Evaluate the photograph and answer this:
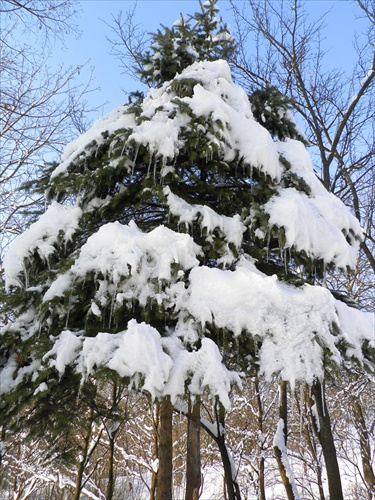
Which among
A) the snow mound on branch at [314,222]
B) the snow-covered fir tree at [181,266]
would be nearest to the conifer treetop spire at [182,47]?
the snow-covered fir tree at [181,266]

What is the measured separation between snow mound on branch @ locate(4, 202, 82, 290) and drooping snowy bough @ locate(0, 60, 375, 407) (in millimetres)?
14

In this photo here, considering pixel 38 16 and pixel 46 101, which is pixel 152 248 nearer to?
pixel 38 16

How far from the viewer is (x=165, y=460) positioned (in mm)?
4184

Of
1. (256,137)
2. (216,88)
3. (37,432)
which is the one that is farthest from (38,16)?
(37,432)

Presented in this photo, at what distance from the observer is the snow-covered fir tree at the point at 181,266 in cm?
298

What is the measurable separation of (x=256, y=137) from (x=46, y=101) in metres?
4.50

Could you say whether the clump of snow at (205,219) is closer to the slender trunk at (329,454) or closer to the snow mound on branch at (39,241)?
the snow mound on branch at (39,241)

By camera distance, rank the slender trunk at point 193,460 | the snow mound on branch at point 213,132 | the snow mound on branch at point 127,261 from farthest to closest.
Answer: the slender trunk at point 193,460, the snow mound on branch at point 213,132, the snow mound on branch at point 127,261

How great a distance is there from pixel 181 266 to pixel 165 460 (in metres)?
2.29

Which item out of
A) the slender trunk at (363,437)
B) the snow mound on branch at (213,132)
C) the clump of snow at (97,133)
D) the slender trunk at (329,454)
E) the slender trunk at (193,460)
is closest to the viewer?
the snow mound on branch at (213,132)

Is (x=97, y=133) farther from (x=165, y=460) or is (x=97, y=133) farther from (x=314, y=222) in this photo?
(x=165, y=460)

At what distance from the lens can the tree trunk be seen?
4.05 meters

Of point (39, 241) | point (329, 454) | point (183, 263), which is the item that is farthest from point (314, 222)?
point (329, 454)

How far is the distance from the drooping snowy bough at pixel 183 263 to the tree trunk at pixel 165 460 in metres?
0.96
